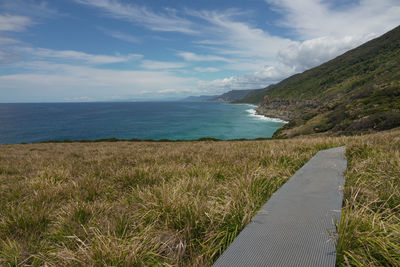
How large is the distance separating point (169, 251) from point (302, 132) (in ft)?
198

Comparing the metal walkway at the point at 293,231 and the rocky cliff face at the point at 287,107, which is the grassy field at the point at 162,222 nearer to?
the metal walkway at the point at 293,231

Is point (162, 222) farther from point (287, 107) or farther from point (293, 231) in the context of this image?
point (287, 107)

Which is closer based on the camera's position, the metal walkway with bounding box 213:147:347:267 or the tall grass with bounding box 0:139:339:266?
the metal walkway with bounding box 213:147:347:267

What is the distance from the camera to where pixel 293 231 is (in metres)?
2.12

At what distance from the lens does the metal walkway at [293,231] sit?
173 centimetres

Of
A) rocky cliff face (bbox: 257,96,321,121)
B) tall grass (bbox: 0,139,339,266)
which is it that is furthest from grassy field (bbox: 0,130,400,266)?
rocky cliff face (bbox: 257,96,321,121)

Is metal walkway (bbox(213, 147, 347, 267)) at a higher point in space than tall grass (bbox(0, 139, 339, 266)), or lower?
higher

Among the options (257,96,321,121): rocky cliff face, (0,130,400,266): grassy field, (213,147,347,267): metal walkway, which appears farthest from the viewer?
(257,96,321,121): rocky cliff face

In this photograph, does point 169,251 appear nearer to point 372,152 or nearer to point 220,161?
point 220,161

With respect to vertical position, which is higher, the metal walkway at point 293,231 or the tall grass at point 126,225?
the metal walkway at point 293,231

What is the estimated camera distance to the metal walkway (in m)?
1.73

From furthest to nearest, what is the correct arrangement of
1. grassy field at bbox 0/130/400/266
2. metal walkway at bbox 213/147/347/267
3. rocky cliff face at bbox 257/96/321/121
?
rocky cliff face at bbox 257/96/321/121, grassy field at bbox 0/130/400/266, metal walkway at bbox 213/147/347/267

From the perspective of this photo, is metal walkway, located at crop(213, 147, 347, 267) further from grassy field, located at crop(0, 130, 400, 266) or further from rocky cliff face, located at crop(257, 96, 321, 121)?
rocky cliff face, located at crop(257, 96, 321, 121)

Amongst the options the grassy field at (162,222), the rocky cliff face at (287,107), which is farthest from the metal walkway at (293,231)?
the rocky cliff face at (287,107)
